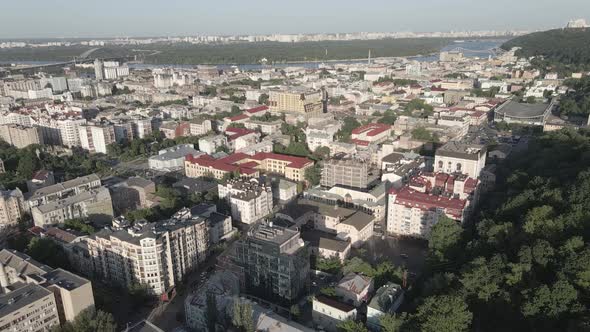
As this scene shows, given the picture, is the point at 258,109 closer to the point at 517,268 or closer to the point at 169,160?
the point at 169,160

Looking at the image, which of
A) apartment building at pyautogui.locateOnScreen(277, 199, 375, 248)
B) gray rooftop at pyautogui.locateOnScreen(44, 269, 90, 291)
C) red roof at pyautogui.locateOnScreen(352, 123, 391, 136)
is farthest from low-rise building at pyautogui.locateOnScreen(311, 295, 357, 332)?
red roof at pyautogui.locateOnScreen(352, 123, 391, 136)

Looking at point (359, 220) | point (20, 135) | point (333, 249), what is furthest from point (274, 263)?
point (20, 135)

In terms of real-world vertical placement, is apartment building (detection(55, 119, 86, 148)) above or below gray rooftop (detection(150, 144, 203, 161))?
above

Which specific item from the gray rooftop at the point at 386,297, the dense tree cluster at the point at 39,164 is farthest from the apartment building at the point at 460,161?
the dense tree cluster at the point at 39,164

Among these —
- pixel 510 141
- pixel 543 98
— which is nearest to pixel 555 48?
pixel 543 98

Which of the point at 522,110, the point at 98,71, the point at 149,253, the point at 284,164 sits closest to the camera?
the point at 149,253

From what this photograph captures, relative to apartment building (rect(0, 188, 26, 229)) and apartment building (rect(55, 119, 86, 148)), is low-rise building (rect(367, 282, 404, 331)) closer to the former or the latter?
apartment building (rect(0, 188, 26, 229))
